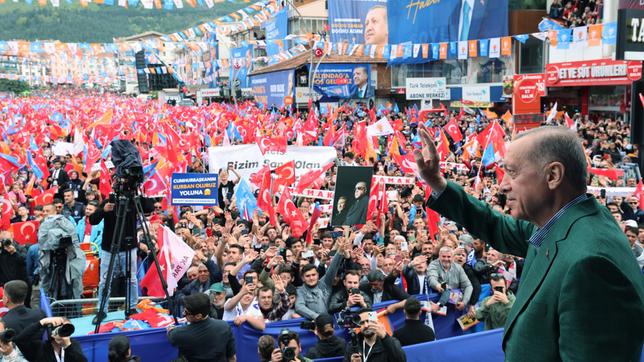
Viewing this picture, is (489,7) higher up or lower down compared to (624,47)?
higher up

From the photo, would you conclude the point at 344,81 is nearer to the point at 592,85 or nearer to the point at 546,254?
the point at 592,85

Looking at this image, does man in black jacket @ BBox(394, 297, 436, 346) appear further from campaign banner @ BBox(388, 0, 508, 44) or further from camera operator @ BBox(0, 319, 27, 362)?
campaign banner @ BBox(388, 0, 508, 44)

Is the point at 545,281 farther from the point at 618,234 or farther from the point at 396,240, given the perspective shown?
the point at 396,240

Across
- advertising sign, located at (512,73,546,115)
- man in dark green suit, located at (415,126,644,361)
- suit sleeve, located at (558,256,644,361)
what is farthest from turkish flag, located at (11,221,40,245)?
advertising sign, located at (512,73,546,115)

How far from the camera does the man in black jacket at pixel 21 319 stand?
16.6 feet

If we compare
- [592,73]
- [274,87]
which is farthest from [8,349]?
[274,87]

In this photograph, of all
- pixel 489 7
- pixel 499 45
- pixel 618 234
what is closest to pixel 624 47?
pixel 618 234

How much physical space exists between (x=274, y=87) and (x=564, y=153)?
Result: 147 ft

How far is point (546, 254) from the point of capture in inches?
67.2

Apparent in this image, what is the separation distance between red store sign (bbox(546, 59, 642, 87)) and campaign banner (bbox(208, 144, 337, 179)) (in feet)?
40.6

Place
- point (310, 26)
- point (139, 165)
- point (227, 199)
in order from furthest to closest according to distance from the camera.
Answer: point (310, 26), point (227, 199), point (139, 165)

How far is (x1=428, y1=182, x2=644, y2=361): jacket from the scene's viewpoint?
150 cm

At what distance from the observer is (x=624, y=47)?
12516 millimetres

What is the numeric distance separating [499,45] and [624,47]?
17.1 m
